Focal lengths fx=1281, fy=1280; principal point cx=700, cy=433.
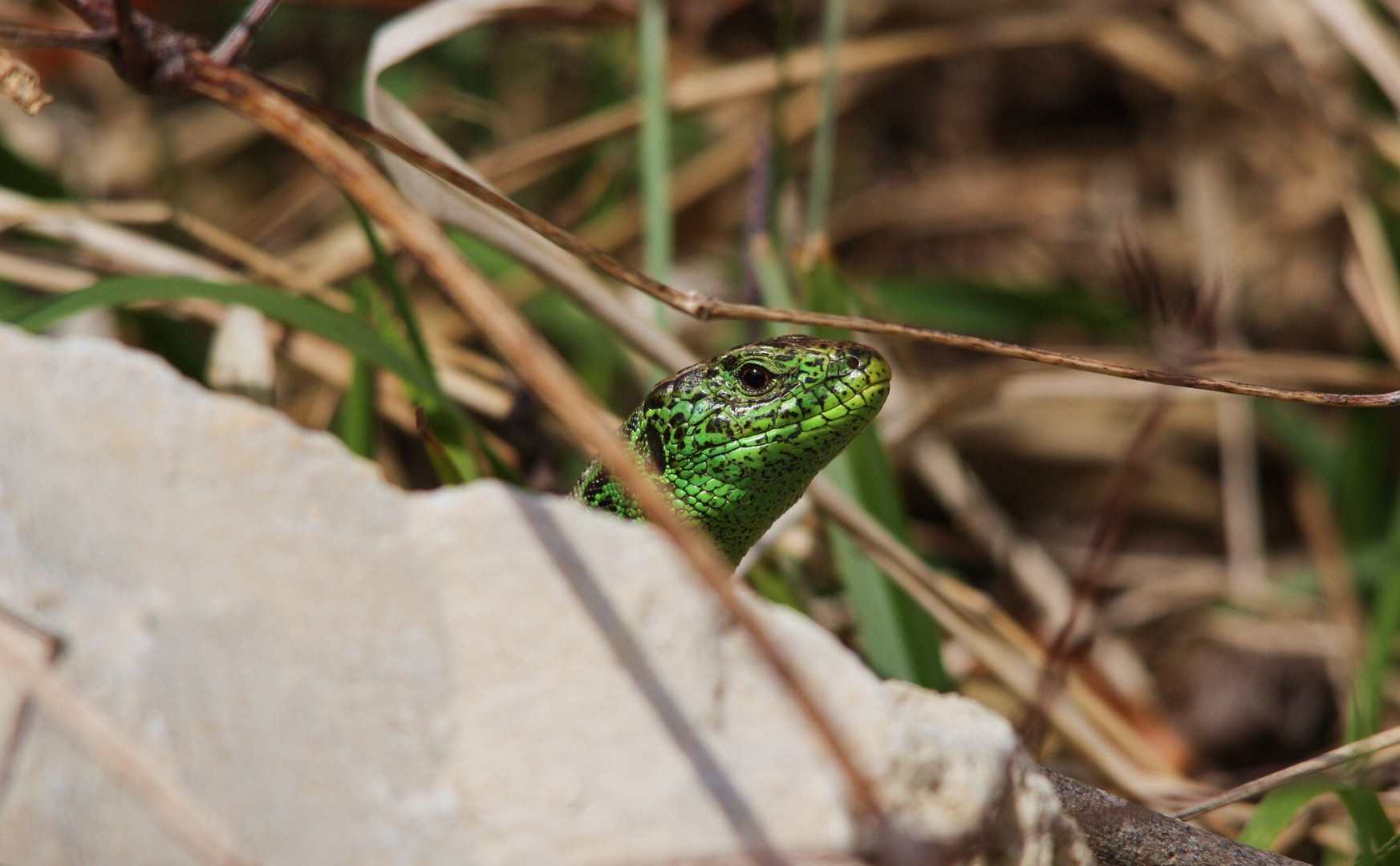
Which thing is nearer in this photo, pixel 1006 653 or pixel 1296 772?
pixel 1296 772

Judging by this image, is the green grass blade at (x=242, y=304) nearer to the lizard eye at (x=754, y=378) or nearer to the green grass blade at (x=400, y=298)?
the green grass blade at (x=400, y=298)

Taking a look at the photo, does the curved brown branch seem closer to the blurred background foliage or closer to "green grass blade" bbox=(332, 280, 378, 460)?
the blurred background foliage

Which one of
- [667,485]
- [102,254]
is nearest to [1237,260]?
[667,485]

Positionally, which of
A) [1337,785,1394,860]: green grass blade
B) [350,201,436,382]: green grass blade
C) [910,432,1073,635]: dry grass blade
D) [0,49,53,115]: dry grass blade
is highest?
[0,49,53,115]: dry grass blade

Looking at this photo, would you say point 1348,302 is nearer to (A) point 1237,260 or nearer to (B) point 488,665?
(A) point 1237,260

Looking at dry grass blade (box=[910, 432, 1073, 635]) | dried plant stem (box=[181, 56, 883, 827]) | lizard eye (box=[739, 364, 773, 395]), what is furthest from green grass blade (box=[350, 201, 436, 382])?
dry grass blade (box=[910, 432, 1073, 635])

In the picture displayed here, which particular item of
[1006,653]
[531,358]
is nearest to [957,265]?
[1006,653]

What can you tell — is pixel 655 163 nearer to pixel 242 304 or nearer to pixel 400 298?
pixel 400 298
